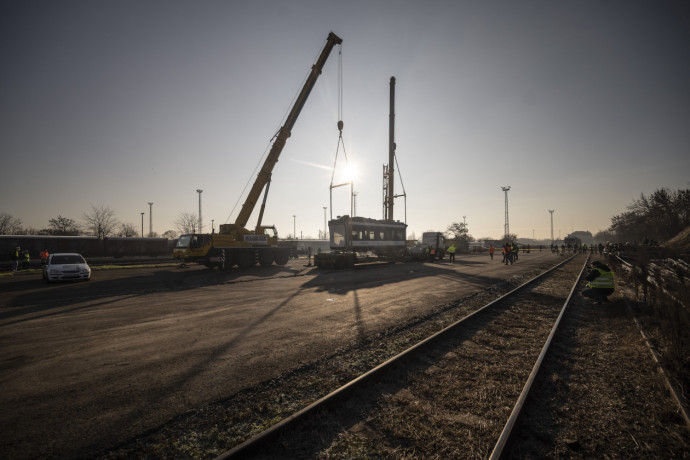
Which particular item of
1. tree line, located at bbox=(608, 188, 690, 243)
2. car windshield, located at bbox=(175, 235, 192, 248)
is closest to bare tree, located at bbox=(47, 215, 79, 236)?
car windshield, located at bbox=(175, 235, 192, 248)

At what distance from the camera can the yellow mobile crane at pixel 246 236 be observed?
61.3 feet

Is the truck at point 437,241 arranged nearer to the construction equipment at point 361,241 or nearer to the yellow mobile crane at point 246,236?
the construction equipment at point 361,241

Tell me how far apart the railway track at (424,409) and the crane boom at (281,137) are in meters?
17.4

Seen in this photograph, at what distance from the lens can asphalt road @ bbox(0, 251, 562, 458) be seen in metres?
3.14

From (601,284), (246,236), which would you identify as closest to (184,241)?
(246,236)

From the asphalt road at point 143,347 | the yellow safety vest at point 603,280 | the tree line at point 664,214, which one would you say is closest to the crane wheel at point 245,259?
the asphalt road at point 143,347

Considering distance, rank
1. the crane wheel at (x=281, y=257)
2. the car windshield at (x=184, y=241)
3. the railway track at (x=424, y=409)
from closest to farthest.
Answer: the railway track at (x=424, y=409), the car windshield at (x=184, y=241), the crane wheel at (x=281, y=257)

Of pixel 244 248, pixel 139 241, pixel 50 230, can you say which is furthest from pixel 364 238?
pixel 50 230

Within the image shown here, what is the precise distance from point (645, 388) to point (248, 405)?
513 cm

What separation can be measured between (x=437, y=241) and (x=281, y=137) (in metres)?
19.7

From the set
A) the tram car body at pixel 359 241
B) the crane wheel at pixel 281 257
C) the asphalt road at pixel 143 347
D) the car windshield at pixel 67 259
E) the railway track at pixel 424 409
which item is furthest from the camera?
the crane wheel at pixel 281 257

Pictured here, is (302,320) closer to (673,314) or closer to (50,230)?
(673,314)

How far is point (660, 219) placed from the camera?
4000 centimetres

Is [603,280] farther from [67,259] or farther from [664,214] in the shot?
[664,214]
